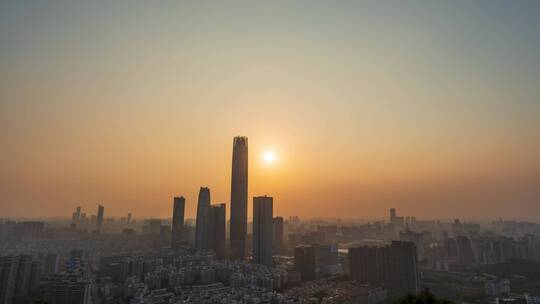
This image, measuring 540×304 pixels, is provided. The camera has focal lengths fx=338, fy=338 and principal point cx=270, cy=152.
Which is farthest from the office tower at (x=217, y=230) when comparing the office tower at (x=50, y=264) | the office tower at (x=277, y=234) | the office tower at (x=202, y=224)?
the office tower at (x=50, y=264)

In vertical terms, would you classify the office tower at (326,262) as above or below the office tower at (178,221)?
below

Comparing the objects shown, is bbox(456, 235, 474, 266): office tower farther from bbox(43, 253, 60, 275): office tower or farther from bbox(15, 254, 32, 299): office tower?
bbox(43, 253, 60, 275): office tower

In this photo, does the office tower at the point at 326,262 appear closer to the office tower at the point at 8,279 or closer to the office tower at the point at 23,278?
the office tower at the point at 23,278

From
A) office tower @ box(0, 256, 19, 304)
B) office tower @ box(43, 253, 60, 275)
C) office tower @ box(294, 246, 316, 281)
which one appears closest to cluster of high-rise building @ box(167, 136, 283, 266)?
office tower @ box(294, 246, 316, 281)

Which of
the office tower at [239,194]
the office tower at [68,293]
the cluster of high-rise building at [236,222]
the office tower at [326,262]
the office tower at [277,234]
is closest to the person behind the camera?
the office tower at [68,293]

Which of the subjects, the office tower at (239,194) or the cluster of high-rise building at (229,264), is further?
the office tower at (239,194)

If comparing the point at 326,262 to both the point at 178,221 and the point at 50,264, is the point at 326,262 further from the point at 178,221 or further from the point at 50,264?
the point at 50,264
